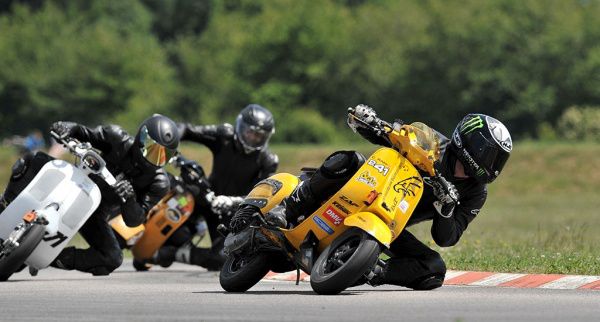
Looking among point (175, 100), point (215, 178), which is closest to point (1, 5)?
point (175, 100)

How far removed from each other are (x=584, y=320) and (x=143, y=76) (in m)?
78.8

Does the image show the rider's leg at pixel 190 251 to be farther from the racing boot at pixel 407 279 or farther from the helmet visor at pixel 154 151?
the racing boot at pixel 407 279

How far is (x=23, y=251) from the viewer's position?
12.4 meters

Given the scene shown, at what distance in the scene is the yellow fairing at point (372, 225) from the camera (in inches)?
418

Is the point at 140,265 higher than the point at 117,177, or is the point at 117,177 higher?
the point at 117,177

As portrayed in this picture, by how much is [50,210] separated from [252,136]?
12.1ft

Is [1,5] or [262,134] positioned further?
[1,5]

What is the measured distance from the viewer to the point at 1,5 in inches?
4355

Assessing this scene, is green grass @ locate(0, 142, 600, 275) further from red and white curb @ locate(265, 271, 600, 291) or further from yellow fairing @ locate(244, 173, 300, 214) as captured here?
yellow fairing @ locate(244, 173, 300, 214)

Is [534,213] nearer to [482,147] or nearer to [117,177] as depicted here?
[117,177]

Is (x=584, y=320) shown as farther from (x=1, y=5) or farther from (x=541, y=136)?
(x=1, y=5)

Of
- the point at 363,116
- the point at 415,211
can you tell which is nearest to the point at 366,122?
the point at 363,116

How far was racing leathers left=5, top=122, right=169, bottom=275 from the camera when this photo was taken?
13.9 m

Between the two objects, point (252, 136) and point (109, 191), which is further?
point (252, 136)
